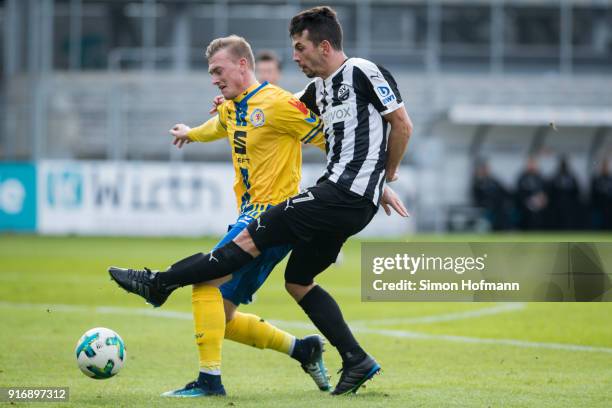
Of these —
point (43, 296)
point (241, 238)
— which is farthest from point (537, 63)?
point (241, 238)

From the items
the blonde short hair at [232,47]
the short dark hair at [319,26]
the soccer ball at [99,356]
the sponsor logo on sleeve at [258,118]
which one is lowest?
the soccer ball at [99,356]

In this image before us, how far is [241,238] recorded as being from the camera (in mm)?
5805

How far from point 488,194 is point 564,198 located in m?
2.54

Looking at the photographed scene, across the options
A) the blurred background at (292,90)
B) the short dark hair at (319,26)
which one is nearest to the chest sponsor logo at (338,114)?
the short dark hair at (319,26)

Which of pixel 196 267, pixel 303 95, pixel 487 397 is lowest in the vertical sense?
pixel 487 397

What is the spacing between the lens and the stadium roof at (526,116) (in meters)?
29.3

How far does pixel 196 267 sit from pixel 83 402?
963mm

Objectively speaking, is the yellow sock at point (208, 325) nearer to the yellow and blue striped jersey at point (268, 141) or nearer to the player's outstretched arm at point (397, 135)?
the yellow and blue striped jersey at point (268, 141)

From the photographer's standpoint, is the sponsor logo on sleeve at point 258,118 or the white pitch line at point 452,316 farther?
the white pitch line at point 452,316

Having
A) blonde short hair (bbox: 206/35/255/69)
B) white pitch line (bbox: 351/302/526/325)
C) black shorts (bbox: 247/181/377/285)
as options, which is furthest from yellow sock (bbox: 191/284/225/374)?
white pitch line (bbox: 351/302/526/325)

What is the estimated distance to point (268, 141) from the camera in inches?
246

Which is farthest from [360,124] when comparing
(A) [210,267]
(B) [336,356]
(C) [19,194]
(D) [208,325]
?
(C) [19,194]

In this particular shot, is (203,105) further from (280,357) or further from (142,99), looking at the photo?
(280,357)

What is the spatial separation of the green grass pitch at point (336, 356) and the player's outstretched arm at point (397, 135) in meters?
1.35
